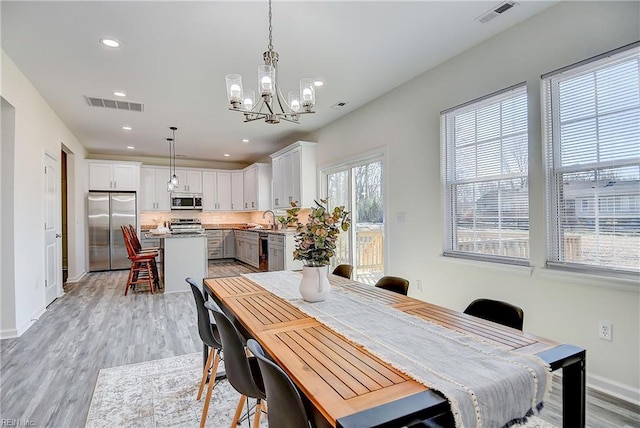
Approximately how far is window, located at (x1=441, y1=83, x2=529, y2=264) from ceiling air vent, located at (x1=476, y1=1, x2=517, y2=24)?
603 millimetres

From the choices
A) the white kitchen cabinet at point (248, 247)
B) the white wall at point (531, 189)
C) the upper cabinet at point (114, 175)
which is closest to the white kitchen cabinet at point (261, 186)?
the white kitchen cabinet at point (248, 247)

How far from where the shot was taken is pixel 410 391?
37.5 inches

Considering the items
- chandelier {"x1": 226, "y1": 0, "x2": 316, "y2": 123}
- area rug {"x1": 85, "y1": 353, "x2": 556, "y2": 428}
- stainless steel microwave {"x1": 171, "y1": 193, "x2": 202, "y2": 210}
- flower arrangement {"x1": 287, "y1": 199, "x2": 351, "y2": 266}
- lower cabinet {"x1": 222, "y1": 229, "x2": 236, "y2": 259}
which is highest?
chandelier {"x1": 226, "y1": 0, "x2": 316, "y2": 123}

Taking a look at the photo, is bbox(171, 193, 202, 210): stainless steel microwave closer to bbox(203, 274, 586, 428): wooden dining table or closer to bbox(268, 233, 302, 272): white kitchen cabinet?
bbox(268, 233, 302, 272): white kitchen cabinet

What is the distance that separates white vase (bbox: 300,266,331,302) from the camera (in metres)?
1.90

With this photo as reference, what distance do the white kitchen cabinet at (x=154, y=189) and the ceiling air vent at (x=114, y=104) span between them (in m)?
4.00

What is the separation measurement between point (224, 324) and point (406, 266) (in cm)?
294

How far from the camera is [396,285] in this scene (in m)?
2.45

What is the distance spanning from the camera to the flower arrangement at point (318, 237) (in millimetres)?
1835

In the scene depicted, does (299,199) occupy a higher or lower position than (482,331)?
higher

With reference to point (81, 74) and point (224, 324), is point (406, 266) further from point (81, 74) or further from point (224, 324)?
point (81, 74)

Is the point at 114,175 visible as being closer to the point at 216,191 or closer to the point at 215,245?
the point at 216,191

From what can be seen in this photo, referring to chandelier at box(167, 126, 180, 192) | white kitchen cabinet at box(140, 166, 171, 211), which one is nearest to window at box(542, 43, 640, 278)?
chandelier at box(167, 126, 180, 192)

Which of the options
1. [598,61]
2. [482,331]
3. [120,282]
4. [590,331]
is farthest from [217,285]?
[120,282]
